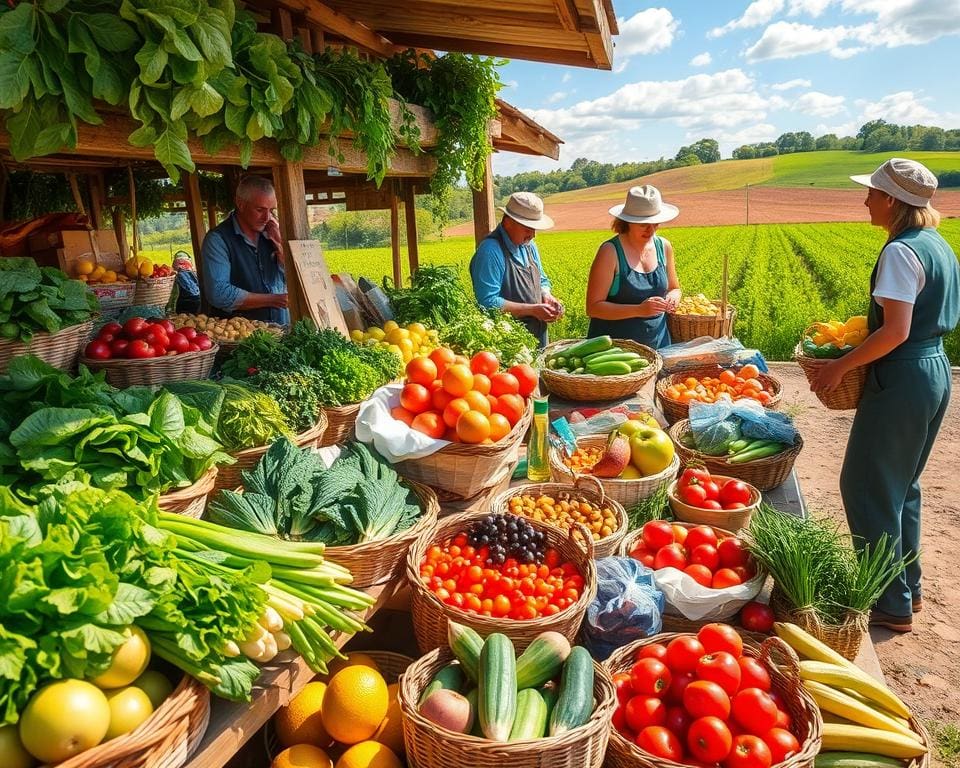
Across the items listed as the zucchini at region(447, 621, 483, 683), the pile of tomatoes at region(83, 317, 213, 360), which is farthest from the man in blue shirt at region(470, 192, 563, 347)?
the zucchini at region(447, 621, 483, 683)

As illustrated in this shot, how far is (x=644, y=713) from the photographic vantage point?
195 cm

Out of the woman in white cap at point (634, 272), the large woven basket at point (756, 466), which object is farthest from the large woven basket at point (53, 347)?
the woman in white cap at point (634, 272)

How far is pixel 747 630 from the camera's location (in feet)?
8.18

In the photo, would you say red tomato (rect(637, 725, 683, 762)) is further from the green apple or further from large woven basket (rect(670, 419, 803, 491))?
large woven basket (rect(670, 419, 803, 491))

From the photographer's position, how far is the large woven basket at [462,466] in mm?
2533

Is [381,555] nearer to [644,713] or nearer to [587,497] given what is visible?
[644,713]

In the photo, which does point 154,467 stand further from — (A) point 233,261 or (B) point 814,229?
(B) point 814,229

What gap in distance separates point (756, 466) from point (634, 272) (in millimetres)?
1780

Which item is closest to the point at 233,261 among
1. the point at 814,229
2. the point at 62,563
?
the point at 62,563

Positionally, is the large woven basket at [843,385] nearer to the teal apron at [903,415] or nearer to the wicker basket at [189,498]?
the teal apron at [903,415]

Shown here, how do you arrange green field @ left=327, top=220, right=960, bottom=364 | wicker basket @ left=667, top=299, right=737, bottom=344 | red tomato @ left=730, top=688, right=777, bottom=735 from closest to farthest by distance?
1. red tomato @ left=730, top=688, right=777, bottom=735
2. wicker basket @ left=667, top=299, right=737, bottom=344
3. green field @ left=327, top=220, right=960, bottom=364

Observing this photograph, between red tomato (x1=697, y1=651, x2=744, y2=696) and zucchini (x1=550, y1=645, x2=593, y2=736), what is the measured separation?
16.1 inches

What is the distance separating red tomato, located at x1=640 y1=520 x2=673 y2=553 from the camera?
2.75 m

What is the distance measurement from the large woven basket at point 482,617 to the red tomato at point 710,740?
0.45m
